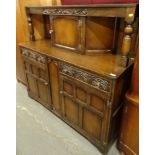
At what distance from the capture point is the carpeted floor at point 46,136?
1547 mm

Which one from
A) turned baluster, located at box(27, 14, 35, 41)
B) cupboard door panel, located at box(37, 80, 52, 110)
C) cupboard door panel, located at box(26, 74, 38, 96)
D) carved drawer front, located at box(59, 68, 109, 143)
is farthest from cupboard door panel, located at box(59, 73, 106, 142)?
turned baluster, located at box(27, 14, 35, 41)

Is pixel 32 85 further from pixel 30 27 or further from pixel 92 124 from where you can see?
pixel 92 124

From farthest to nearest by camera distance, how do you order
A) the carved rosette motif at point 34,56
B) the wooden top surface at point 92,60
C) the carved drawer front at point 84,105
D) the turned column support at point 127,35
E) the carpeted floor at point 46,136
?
the carved rosette motif at point 34,56, the carpeted floor at point 46,136, the carved drawer front at point 84,105, the wooden top surface at point 92,60, the turned column support at point 127,35

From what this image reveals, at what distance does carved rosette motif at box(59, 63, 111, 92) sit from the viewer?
1186 mm

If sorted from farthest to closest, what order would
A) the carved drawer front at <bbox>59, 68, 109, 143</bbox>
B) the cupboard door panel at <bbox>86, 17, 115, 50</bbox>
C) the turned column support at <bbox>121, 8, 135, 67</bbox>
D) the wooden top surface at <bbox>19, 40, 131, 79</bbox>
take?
1. the cupboard door panel at <bbox>86, 17, 115, 50</bbox>
2. the carved drawer front at <bbox>59, 68, 109, 143</bbox>
3. the wooden top surface at <bbox>19, 40, 131, 79</bbox>
4. the turned column support at <bbox>121, 8, 135, 67</bbox>

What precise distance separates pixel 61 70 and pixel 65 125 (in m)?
0.75

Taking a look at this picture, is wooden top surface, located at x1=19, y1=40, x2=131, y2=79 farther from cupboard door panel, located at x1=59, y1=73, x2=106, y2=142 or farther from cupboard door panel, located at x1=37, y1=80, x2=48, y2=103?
cupboard door panel, located at x1=37, y1=80, x2=48, y2=103

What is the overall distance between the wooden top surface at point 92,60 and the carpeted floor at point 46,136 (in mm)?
877

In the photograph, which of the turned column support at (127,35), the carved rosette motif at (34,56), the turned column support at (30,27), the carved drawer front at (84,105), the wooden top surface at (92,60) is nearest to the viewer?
the turned column support at (127,35)

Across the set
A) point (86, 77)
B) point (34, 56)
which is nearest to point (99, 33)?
point (86, 77)

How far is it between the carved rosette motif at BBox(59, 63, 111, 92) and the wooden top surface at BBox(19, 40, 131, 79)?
55 millimetres

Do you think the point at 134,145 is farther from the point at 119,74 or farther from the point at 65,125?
the point at 65,125

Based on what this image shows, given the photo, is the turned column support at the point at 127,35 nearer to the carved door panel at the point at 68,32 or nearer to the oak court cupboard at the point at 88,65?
the oak court cupboard at the point at 88,65

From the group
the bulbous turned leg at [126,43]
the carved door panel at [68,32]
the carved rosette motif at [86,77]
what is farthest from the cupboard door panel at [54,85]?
the bulbous turned leg at [126,43]
